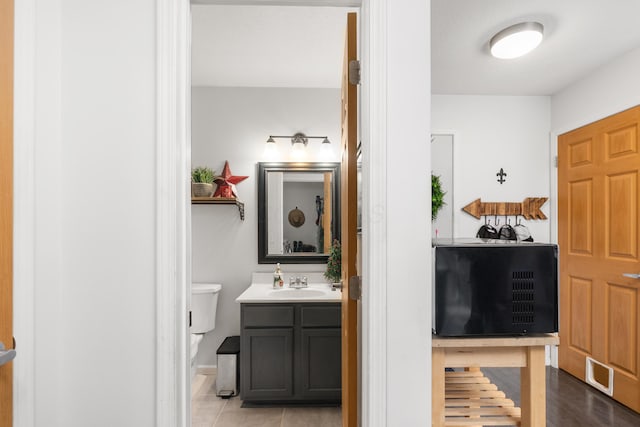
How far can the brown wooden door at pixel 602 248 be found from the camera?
2.62 metres

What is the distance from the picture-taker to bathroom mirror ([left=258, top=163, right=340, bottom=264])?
3244 millimetres

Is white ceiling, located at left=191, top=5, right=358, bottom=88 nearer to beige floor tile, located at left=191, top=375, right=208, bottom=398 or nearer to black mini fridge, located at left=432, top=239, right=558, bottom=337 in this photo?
black mini fridge, located at left=432, top=239, right=558, bottom=337

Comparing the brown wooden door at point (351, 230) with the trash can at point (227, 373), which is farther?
the trash can at point (227, 373)

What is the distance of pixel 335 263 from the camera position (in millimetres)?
3010

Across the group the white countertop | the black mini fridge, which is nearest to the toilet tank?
the white countertop

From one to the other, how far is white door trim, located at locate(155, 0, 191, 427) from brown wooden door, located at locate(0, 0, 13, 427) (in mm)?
370

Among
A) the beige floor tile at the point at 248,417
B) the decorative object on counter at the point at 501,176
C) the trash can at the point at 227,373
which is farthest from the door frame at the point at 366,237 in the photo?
the decorative object on counter at the point at 501,176

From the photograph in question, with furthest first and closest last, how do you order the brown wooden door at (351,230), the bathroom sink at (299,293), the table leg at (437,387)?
the bathroom sink at (299,293), the brown wooden door at (351,230), the table leg at (437,387)

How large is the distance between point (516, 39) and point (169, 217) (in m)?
2.27

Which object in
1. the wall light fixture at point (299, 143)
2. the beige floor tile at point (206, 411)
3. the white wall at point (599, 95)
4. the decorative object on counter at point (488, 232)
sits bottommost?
the beige floor tile at point (206, 411)

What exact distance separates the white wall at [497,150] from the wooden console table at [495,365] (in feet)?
7.48

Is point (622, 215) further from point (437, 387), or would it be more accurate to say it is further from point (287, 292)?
point (287, 292)

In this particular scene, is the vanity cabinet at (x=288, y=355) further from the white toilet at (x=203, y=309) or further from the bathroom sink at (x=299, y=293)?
the white toilet at (x=203, y=309)

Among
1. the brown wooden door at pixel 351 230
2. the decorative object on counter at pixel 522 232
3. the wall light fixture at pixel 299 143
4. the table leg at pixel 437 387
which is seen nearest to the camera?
the table leg at pixel 437 387
